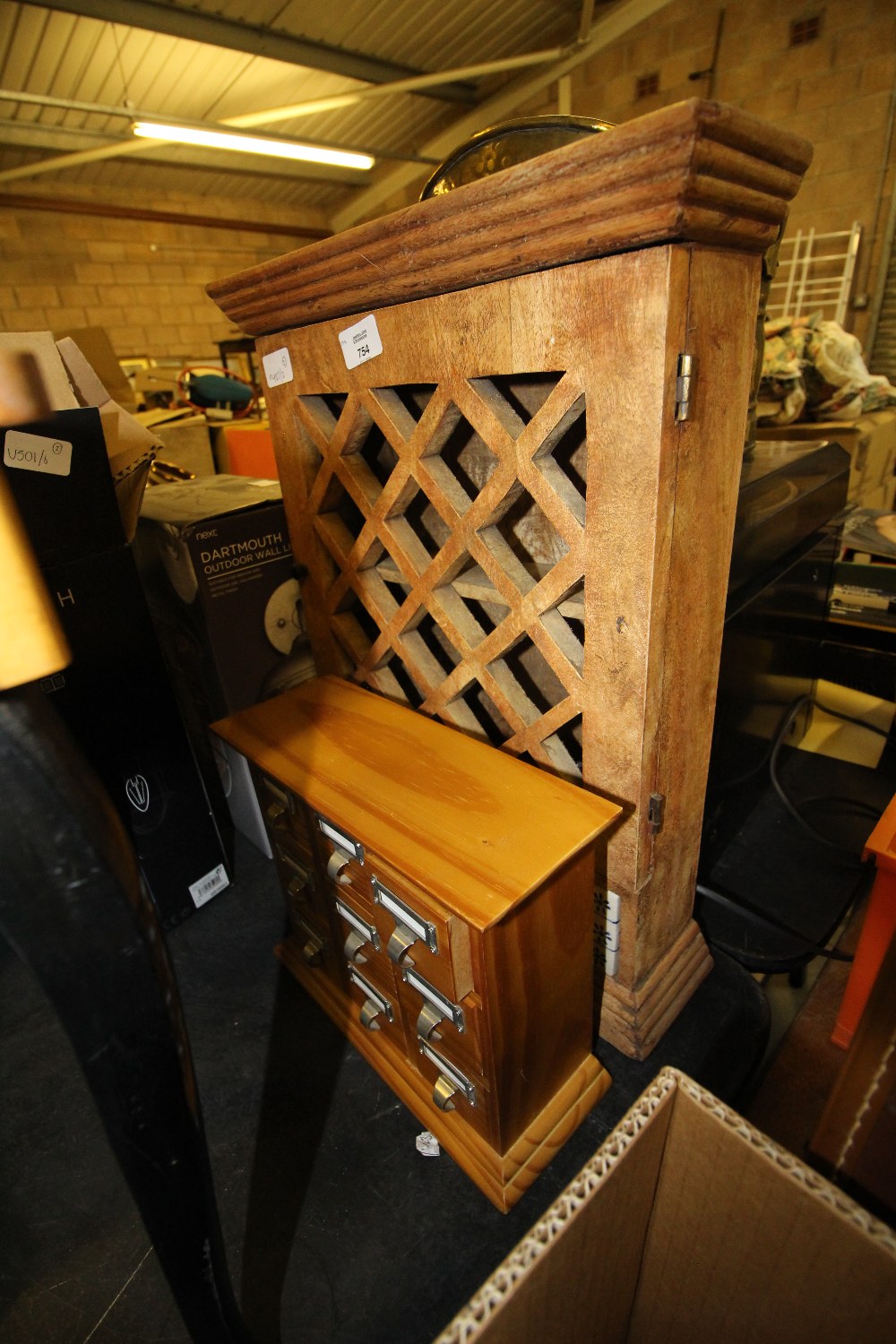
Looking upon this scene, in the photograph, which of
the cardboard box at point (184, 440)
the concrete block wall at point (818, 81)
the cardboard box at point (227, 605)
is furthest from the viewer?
the concrete block wall at point (818, 81)

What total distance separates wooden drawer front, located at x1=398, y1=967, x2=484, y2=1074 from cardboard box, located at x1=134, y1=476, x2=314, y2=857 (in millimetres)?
542

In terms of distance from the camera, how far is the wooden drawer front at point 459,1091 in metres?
0.63

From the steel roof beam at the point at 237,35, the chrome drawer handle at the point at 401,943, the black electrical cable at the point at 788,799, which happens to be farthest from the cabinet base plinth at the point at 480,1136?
the steel roof beam at the point at 237,35

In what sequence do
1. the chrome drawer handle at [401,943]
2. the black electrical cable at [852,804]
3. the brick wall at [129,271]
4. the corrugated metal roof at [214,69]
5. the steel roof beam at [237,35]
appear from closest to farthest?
the chrome drawer handle at [401,943] < the black electrical cable at [852,804] < the steel roof beam at [237,35] < the corrugated metal roof at [214,69] < the brick wall at [129,271]

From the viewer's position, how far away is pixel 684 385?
498mm

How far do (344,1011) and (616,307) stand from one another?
823 mm

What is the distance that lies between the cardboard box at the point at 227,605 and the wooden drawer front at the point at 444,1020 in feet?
1.78

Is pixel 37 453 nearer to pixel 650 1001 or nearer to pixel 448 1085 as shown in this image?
pixel 448 1085

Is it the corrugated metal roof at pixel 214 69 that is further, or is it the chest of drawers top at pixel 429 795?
the corrugated metal roof at pixel 214 69

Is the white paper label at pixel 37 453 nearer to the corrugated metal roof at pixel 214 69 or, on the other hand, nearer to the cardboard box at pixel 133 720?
the cardboard box at pixel 133 720

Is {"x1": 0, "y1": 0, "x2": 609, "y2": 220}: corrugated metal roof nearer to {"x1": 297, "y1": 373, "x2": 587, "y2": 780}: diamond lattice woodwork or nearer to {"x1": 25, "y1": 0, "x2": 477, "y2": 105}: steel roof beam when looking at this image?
{"x1": 25, "y1": 0, "x2": 477, "y2": 105}: steel roof beam

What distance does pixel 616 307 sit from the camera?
493 millimetres

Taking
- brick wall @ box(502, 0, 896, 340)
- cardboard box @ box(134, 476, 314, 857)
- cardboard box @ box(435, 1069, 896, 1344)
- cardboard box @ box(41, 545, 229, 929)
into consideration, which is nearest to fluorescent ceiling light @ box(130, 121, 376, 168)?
brick wall @ box(502, 0, 896, 340)

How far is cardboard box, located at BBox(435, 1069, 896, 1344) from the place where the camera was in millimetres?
389
